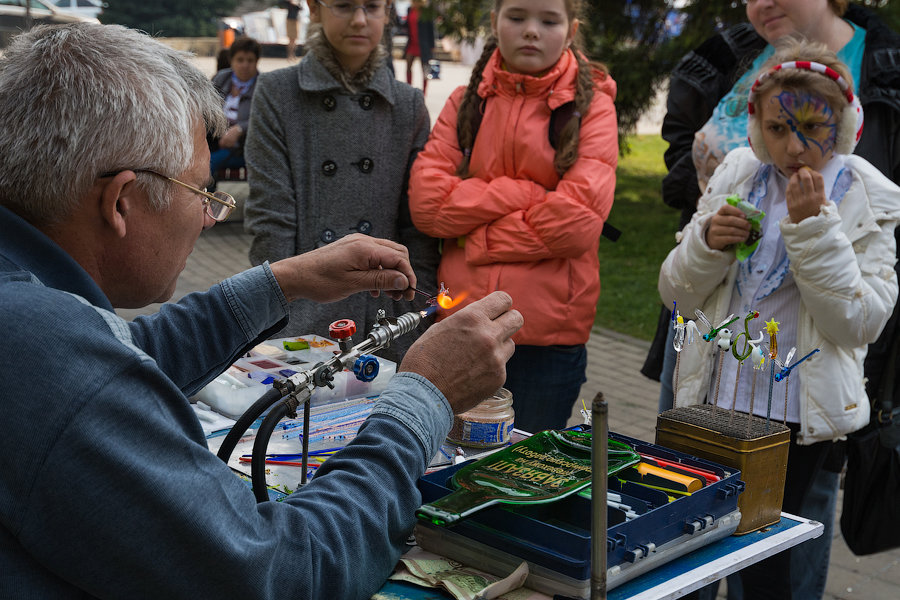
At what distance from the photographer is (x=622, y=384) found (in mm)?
6438

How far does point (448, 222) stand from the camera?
11.2ft

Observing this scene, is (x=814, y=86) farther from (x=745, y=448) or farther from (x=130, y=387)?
(x=130, y=387)

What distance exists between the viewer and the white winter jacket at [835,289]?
2723 millimetres

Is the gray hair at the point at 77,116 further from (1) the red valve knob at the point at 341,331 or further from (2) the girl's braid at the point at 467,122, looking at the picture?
(2) the girl's braid at the point at 467,122

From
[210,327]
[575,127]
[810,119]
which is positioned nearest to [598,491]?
[210,327]

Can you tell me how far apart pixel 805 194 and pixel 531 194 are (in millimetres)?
1018

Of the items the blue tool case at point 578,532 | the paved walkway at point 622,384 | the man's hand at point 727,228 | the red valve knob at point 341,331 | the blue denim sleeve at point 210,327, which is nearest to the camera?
the blue tool case at point 578,532

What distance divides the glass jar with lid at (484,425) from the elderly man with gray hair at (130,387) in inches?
18.1

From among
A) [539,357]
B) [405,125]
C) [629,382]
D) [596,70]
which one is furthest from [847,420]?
[629,382]

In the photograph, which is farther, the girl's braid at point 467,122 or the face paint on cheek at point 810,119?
the girl's braid at point 467,122

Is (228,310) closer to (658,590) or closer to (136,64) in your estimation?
(136,64)

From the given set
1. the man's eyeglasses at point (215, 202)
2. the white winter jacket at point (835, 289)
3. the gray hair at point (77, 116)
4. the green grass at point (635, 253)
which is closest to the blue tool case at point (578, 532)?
the man's eyeglasses at point (215, 202)

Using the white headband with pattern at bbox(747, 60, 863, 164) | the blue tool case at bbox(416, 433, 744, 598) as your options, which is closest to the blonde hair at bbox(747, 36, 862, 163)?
the white headband with pattern at bbox(747, 60, 863, 164)

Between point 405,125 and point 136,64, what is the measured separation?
2.16 metres
